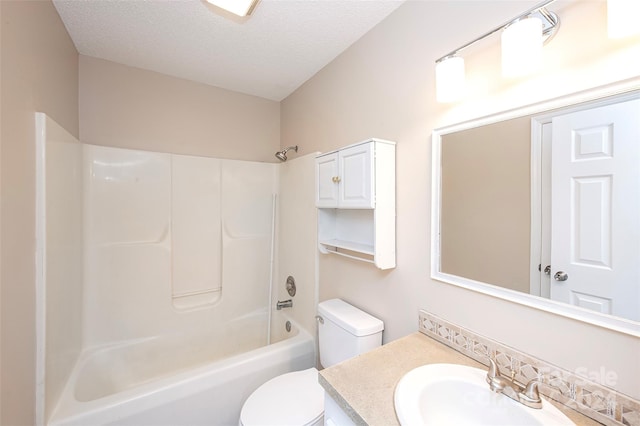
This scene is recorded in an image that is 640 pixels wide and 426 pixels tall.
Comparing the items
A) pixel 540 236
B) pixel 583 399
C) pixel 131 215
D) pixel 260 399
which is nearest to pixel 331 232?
pixel 260 399

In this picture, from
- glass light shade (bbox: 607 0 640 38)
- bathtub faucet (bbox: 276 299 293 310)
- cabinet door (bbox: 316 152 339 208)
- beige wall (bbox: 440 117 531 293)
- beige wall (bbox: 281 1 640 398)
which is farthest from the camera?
bathtub faucet (bbox: 276 299 293 310)

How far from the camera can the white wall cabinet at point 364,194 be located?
4.28 feet

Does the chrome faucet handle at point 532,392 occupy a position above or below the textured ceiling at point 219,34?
below

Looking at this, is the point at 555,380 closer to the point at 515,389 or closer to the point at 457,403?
the point at 515,389

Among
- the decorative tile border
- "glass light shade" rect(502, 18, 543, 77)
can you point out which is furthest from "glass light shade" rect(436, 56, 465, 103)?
the decorative tile border

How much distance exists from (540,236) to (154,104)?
8.59 feet

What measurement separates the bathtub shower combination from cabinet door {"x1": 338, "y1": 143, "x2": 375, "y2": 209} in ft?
3.64

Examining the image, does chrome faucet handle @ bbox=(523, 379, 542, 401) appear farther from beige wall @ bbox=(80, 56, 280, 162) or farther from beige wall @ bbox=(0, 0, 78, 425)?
beige wall @ bbox=(80, 56, 280, 162)

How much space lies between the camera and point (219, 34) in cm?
160

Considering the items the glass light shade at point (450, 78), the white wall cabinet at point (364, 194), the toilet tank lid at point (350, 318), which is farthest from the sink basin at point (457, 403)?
the glass light shade at point (450, 78)

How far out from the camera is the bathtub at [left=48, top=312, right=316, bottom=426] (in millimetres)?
1270

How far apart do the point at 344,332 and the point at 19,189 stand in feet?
5.18

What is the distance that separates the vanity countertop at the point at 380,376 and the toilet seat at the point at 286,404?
447mm

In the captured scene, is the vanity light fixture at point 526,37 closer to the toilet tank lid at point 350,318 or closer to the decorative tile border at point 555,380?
the decorative tile border at point 555,380
